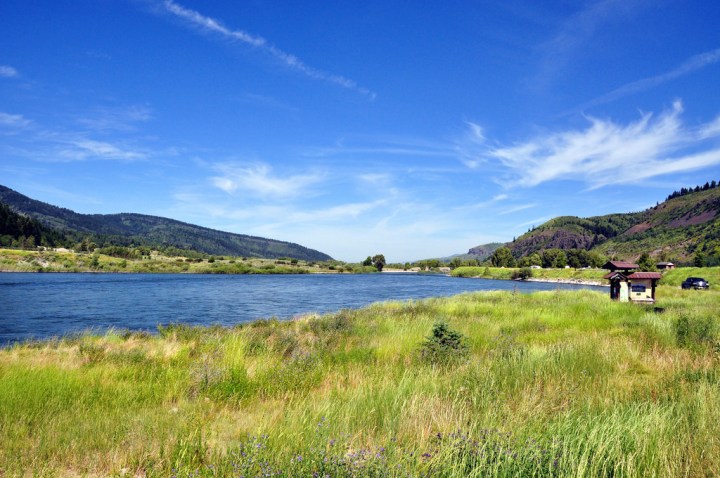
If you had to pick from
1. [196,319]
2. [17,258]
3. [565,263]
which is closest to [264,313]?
[196,319]

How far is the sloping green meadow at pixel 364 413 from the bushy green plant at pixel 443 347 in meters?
0.30

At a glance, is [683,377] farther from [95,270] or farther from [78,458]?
[95,270]

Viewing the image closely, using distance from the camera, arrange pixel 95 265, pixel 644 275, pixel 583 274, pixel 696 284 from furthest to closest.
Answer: pixel 583 274 → pixel 95 265 → pixel 696 284 → pixel 644 275

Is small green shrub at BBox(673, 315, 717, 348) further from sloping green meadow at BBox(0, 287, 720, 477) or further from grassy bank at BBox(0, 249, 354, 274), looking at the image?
grassy bank at BBox(0, 249, 354, 274)

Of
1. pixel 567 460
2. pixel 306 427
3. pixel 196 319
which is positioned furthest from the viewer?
pixel 196 319

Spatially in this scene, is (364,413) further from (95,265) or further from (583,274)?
(583,274)

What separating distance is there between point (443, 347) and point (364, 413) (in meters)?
5.42

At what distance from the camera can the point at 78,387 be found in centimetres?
675

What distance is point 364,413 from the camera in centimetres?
476

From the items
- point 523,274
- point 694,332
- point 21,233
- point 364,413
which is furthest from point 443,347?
point 21,233

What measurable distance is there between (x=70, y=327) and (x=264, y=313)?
12490mm

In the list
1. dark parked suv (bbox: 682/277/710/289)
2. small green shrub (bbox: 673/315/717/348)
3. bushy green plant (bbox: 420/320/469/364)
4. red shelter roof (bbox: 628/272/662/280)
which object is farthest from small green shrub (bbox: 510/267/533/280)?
bushy green plant (bbox: 420/320/469/364)

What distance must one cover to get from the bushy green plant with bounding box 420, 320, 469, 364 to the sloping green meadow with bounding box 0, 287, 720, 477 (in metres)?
0.30

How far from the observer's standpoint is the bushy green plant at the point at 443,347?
9007mm
